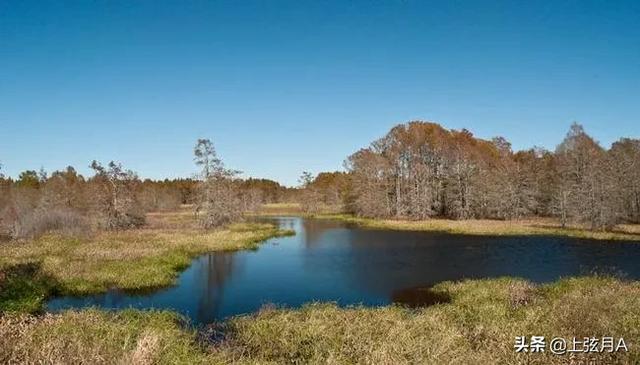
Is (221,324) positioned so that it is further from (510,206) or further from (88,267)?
(510,206)

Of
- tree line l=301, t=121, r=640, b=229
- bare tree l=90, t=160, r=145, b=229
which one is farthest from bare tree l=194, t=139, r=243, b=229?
tree line l=301, t=121, r=640, b=229

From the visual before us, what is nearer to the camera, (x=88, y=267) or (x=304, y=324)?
(x=304, y=324)

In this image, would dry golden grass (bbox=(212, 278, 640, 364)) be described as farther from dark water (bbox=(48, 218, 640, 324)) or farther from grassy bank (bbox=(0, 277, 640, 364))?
dark water (bbox=(48, 218, 640, 324))

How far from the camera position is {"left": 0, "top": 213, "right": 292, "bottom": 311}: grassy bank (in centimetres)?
2422

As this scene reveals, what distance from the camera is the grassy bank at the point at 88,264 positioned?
24.2 meters

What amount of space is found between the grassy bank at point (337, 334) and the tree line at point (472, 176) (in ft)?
173

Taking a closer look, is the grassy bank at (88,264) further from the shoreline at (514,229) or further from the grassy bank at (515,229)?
the grassy bank at (515,229)

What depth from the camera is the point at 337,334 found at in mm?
15633

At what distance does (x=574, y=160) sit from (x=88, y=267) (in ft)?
213

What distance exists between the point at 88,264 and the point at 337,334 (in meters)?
21.8

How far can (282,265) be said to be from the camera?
37469 millimetres

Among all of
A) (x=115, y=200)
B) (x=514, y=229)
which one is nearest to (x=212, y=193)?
(x=115, y=200)

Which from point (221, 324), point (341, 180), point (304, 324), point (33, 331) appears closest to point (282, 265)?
point (221, 324)

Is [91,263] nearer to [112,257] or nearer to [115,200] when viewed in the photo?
[112,257]
